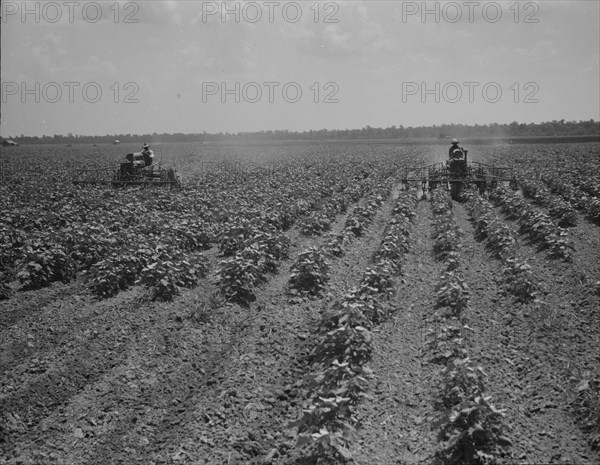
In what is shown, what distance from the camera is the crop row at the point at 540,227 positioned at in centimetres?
1240

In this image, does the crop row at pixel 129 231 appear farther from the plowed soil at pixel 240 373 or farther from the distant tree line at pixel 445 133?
the distant tree line at pixel 445 133

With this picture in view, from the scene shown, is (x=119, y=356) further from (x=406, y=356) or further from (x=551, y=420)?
(x=551, y=420)

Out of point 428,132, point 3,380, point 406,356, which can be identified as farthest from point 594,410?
point 428,132

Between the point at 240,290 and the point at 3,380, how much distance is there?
4241mm

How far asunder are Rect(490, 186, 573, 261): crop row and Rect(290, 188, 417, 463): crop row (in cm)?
405

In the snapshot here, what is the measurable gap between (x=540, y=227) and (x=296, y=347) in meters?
9.63

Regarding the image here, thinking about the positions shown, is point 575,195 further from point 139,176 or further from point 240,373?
point 139,176

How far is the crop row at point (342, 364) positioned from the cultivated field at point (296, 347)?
0.03 metres

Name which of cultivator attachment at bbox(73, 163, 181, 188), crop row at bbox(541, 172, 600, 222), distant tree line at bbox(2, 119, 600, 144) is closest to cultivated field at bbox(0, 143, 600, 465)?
crop row at bbox(541, 172, 600, 222)

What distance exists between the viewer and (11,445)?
5.59 meters

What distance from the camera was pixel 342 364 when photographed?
5.87 metres

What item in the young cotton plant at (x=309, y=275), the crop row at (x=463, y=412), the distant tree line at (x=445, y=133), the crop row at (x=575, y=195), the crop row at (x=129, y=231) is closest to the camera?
the crop row at (x=463, y=412)

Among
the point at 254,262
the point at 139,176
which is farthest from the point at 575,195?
the point at 139,176

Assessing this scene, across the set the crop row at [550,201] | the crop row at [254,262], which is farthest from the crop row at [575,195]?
the crop row at [254,262]
